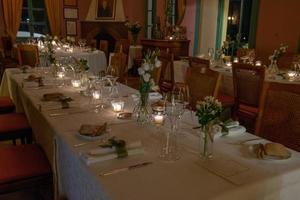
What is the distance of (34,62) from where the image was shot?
477 centimetres

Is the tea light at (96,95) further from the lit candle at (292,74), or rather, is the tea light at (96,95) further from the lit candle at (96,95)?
the lit candle at (292,74)

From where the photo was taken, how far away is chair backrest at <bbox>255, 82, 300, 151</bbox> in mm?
2061

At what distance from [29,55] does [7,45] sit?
4.38m

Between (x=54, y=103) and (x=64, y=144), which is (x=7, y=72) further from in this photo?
(x=64, y=144)

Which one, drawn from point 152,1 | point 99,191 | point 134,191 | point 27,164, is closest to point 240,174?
point 134,191

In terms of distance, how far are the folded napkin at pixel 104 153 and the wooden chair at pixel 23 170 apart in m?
0.63

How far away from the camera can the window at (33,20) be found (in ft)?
31.5

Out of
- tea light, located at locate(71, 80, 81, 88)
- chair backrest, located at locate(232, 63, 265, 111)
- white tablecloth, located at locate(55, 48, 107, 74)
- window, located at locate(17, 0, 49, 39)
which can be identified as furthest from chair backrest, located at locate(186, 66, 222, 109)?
window, located at locate(17, 0, 49, 39)

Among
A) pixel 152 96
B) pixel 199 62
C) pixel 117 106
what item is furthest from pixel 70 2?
pixel 117 106

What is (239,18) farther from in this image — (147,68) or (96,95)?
(147,68)

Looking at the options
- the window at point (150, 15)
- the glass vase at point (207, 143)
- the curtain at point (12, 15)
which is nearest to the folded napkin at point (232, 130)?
the glass vase at point (207, 143)

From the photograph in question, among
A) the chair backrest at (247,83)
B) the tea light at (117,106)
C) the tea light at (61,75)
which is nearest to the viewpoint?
the tea light at (117,106)

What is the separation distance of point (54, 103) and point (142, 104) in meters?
0.82

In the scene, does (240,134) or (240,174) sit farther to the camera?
(240,134)
